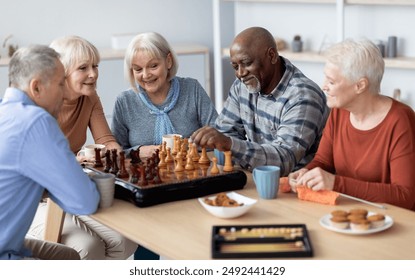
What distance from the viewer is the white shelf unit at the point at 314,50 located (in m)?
4.96

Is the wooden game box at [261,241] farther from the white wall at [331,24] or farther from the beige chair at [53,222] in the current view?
the white wall at [331,24]

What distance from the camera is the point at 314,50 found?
5.82 m

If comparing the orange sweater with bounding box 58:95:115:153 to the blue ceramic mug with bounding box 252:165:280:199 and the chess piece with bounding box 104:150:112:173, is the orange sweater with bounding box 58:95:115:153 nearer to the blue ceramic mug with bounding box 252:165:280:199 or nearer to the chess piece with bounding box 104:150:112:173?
the chess piece with bounding box 104:150:112:173

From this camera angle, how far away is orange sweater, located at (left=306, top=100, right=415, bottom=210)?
8.21 feet

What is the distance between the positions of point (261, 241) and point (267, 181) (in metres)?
0.42

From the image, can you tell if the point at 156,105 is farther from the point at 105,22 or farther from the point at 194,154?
the point at 105,22

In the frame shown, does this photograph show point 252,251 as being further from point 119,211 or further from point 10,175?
point 10,175

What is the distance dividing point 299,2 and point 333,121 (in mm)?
3051

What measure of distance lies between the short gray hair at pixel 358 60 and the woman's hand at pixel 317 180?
0.37 metres

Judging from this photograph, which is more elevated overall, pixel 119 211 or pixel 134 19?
pixel 134 19

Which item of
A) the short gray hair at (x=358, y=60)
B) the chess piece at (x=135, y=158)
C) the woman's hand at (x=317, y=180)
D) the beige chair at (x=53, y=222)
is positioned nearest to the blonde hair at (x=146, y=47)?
the chess piece at (x=135, y=158)

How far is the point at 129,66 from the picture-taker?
3398 millimetres

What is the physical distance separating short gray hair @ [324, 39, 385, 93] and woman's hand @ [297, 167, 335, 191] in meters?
0.37
